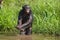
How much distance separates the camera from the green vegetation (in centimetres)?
1106

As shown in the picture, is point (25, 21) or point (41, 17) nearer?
point (25, 21)

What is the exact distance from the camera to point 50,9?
39.9 feet

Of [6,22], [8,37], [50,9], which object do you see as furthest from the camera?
[50,9]

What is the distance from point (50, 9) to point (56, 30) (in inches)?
59.8

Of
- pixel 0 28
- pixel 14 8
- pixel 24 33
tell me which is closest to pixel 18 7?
pixel 14 8

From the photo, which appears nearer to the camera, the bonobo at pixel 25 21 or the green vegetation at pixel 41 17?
the bonobo at pixel 25 21

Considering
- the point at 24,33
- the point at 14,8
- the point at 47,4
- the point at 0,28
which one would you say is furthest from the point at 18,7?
the point at 24,33

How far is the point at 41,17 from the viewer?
11.9 metres

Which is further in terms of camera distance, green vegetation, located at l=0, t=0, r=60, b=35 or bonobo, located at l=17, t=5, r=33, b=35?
green vegetation, located at l=0, t=0, r=60, b=35

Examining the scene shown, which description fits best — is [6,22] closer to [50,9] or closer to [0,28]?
[0,28]

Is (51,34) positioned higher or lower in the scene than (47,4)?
lower

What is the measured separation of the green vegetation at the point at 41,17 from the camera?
11062 mm

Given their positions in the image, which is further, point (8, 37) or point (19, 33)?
point (19, 33)

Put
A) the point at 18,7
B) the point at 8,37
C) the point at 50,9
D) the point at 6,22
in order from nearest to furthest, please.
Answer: the point at 8,37
the point at 6,22
the point at 50,9
the point at 18,7
